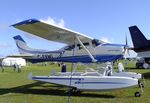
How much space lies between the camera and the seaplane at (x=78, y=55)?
460 inches

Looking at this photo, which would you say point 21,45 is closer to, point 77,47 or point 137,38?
point 77,47

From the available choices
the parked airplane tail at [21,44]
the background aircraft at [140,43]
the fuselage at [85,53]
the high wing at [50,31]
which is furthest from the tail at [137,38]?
the high wing at [50,31]

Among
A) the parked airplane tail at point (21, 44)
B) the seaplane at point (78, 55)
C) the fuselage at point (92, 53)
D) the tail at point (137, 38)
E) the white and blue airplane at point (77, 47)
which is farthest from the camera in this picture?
the tail at point (137, 38)

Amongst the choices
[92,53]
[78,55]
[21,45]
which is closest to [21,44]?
[21,45]

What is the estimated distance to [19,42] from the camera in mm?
22000

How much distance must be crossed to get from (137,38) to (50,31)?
14.8 m

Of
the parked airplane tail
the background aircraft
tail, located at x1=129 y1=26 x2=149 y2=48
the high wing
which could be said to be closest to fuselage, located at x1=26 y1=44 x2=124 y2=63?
the high wing

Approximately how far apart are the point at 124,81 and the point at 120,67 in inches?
185

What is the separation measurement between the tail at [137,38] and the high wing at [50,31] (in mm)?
11945

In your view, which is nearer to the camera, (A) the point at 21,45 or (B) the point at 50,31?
(B) the point at 50,31

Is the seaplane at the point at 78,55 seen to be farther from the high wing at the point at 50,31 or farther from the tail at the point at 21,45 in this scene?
the tail at the point at 21,45

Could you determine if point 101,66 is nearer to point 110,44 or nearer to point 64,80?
point 110,44

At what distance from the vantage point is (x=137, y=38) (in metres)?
26.2

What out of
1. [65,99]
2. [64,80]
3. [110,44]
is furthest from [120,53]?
[65,99]
